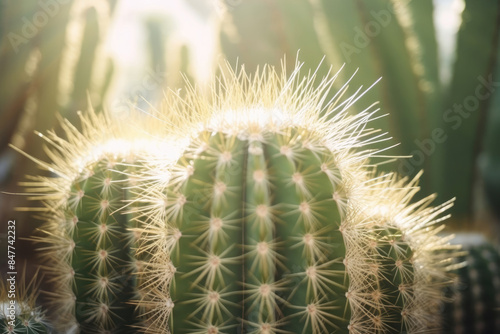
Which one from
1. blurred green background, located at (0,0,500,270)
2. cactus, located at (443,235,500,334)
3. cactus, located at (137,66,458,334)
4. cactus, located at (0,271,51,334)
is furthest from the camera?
blurred green background, located at (0,0,500,270)

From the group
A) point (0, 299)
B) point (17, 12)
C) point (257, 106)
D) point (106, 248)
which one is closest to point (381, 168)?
point (257, 106)

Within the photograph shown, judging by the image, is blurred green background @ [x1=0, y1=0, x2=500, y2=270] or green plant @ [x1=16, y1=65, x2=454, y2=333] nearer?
green plant @ [x1=16, y1=65, x2=454, y2=333]

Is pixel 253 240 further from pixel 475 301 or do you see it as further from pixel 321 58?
pixel 321 58

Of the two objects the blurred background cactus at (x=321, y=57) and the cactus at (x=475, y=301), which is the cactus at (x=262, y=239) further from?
the blurred background cactus at (x=321, y=57)

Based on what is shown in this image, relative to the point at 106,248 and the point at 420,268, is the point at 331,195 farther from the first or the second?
the point at 106,248

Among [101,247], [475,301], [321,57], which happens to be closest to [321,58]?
[321,57]

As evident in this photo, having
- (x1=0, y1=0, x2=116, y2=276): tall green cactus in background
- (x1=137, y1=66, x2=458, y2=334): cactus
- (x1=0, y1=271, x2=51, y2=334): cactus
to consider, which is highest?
(x1=0, y1=0, x2=116, y2=276): tall green cactus in background

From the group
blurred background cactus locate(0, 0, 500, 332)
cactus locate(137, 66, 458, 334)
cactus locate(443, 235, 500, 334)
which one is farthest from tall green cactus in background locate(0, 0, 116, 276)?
cactus locate(443, 235, 500, 334)

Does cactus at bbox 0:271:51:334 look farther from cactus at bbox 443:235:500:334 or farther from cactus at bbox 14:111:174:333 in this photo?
cactus at bbox 443:235:500:334
